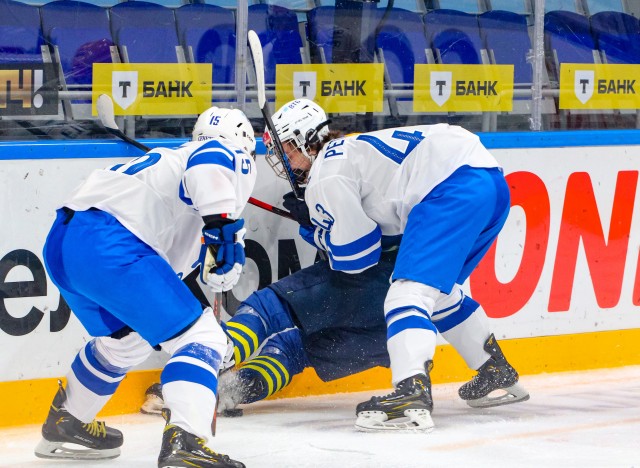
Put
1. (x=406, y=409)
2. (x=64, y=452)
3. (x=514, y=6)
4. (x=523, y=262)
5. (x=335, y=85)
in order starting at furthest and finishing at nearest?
(x=514, y=6) < (x=523, y=262) < (x=335, y=85) < (x=406, y=409) < (x=64, y=452)

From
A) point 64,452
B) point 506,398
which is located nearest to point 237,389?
point 64,452

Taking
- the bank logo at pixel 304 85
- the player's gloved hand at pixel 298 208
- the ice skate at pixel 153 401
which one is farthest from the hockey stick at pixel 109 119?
the ice skate at pixel 153 401

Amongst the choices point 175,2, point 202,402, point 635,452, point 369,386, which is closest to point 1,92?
point 175,2

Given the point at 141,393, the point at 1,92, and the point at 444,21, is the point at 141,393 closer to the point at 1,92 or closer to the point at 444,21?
the point at 1,92

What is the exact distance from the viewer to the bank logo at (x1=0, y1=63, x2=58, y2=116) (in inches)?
143

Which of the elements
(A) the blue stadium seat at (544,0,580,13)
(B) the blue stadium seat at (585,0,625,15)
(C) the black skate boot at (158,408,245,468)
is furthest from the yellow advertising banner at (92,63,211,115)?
(B) the blue stadium seat at (585,0,625,15)

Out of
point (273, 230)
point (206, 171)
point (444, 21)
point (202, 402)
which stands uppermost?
point (444, 21)

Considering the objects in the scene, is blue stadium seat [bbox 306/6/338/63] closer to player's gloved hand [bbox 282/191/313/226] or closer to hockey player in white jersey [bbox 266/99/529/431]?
hockey player in white jersey [bbox 266/99/529/431]

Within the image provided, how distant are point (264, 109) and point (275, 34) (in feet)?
1.36

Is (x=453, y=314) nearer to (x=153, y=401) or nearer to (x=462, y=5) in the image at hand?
(x=153, y=401)

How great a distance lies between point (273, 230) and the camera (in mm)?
4066

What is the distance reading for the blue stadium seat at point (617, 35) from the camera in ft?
15.7

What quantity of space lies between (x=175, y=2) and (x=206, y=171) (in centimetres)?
117

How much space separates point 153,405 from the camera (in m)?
3.78
